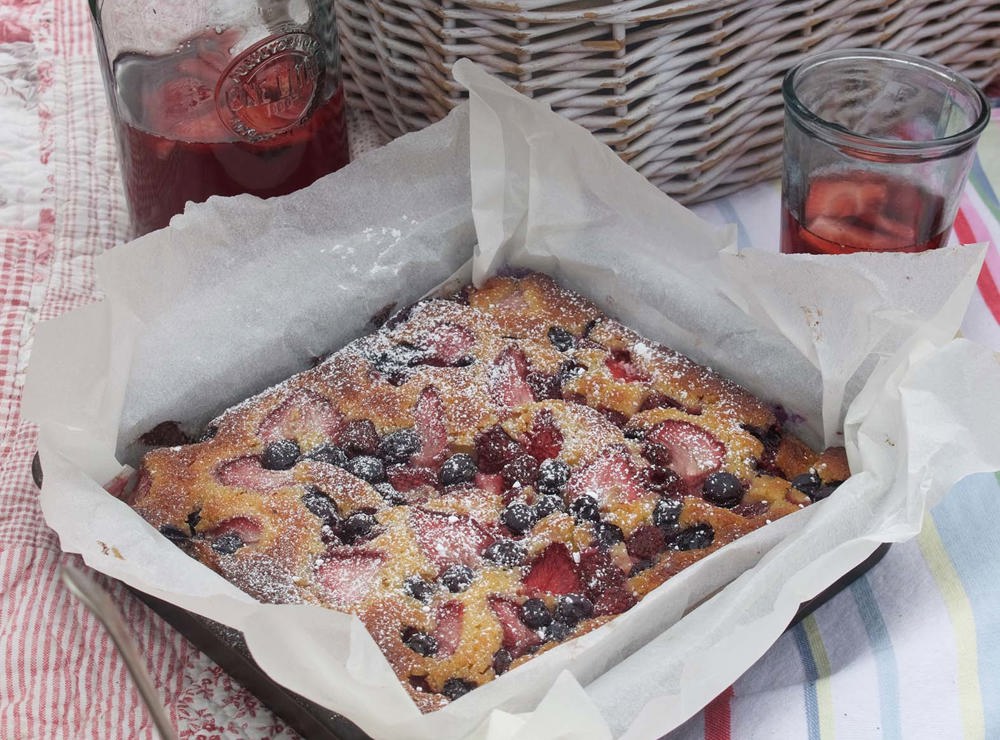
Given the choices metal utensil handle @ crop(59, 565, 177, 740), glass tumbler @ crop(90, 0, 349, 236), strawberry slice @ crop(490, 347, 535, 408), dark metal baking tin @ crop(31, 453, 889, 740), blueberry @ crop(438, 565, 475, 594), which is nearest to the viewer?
metal utensil handle @ crop(59, 565, 177, 740)

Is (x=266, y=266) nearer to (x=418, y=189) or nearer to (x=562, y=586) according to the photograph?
(x=418, y=189)

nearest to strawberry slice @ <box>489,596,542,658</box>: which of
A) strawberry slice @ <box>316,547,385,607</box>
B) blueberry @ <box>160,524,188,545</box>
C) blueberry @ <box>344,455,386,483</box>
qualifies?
strawberry slice @ <box>316,547,385,607</box>

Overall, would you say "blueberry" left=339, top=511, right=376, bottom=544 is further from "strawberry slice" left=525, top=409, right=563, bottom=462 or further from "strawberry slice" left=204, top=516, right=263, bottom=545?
"strawberry slice" left=525, top=409, right=563, bottom=462

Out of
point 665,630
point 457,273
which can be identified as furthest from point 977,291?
point 665,630

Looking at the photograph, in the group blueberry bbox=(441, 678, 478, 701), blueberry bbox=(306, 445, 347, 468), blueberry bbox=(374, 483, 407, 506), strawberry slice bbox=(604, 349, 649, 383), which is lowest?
blueberry bbox=(441, 678, 478, 701)

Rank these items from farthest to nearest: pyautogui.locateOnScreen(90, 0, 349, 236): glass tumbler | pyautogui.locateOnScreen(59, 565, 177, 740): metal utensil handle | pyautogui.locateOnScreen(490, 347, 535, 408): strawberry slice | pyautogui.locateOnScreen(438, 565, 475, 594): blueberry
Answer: pyautogui.locateOnScreen(90, 0, 349, 236): glass tumbler, pyautogui.locateOnScreen(490, 347, 535, 408): strawberry slice, pyautogui.locateOnScreen(438, 565, 475, 594): blueberry, pyautogui.locateOnScreen(59, 565, 177, 740): metal utensil handle

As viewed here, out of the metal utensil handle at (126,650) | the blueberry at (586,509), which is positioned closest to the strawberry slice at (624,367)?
the blueberry at (586,509)

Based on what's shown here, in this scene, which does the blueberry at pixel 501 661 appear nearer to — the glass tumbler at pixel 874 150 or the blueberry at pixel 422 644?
the blueberry at pixel 422 644

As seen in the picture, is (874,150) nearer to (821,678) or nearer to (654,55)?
(654,55)
